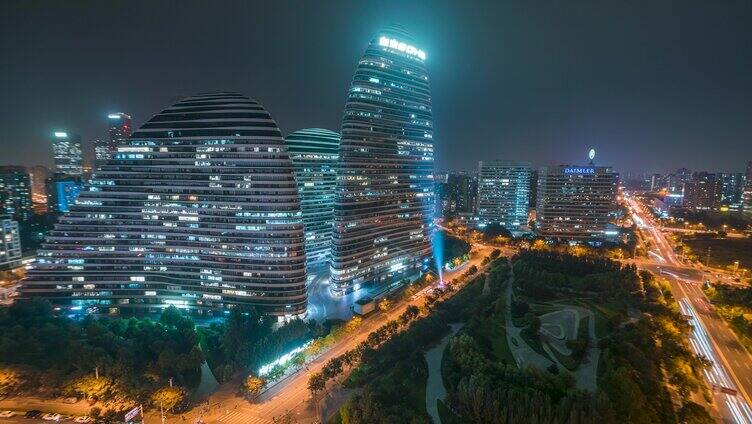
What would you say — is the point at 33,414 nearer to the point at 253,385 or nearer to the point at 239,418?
the point at 239,418

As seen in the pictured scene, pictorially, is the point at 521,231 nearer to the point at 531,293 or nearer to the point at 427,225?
the point at 427,225

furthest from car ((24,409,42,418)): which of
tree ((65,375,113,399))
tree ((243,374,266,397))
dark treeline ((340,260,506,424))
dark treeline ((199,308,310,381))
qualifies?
dark treeline ((340,260,506,424))

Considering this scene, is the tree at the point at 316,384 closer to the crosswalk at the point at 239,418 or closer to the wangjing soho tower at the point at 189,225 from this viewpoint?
the crosswalk at the point at 239,418

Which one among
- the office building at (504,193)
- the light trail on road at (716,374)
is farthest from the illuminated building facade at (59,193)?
the light trail on road at (716,374)

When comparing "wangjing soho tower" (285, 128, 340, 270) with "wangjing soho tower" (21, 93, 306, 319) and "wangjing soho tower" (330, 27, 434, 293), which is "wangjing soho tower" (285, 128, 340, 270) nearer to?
"wangjing soho tower" (330, 27, 434, 293)

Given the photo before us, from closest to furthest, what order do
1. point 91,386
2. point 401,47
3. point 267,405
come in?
point 91,386 < point 267,405 < point 401,47

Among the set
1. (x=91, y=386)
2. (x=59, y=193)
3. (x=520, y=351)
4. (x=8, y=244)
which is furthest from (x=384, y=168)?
(x=59, y=193)
